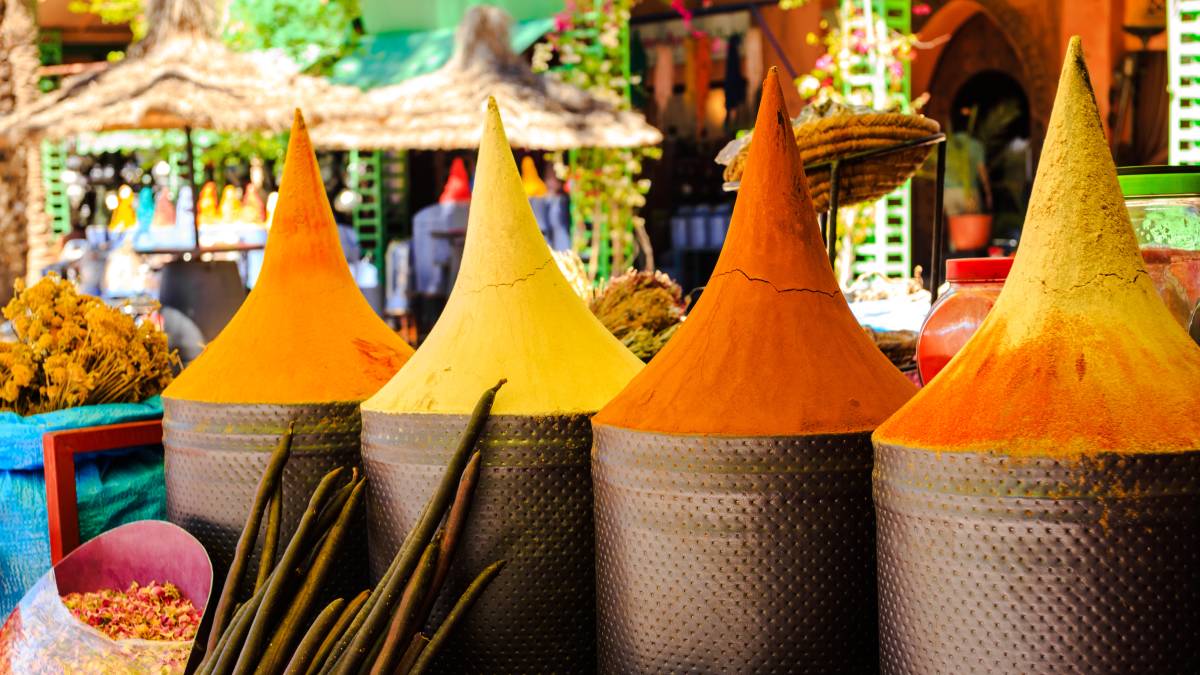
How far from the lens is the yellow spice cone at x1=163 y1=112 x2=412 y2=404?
1.54 meters

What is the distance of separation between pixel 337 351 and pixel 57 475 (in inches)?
24.3

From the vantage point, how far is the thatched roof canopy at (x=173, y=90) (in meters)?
6.42

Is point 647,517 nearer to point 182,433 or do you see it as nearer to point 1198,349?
point 1198,349

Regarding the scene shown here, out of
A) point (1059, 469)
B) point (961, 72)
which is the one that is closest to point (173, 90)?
point (961, 72)

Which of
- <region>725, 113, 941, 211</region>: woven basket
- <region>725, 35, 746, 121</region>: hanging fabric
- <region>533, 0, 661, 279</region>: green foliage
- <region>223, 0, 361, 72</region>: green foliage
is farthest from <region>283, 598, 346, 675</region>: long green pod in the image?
<region>223, 0, 361, 72</region>: green foliage

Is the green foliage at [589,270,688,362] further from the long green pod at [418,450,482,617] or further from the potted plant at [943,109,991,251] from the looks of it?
the potted plant at [943,109,991,251]

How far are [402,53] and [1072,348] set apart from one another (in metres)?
7.52

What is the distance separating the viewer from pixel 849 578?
1.11m

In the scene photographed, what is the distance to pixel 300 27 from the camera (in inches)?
394

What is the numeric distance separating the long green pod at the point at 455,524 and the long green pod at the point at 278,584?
164 millimetres

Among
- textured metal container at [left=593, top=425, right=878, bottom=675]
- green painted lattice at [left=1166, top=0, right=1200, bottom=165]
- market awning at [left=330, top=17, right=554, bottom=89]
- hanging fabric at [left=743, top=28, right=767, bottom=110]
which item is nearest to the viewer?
textured metal container at [left=593, top=425, right=878, bottom=675]

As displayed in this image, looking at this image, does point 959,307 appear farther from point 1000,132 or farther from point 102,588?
point 1000,132

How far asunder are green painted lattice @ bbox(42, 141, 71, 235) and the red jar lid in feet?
33.1

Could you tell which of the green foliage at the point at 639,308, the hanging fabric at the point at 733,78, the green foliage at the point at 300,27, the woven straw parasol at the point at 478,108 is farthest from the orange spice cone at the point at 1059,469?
the green foliage at the point at 300,27
